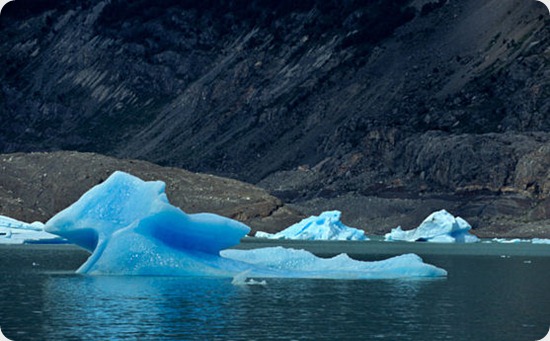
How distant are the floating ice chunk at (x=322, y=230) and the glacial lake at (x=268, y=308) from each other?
65.2 metres

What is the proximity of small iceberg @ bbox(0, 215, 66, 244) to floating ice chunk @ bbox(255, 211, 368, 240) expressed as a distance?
3629 centimetres

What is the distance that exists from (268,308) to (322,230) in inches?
3207

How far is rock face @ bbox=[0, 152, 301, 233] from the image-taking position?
112 metres

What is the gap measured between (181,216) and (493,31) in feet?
527

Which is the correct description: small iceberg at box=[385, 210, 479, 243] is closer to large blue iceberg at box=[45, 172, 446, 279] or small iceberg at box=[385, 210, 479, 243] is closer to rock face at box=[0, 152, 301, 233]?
rock face at box=[0, 152, 301, 233]

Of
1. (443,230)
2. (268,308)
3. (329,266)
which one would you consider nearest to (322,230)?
(443,230)

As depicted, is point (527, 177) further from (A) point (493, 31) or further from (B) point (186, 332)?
(B) point (186, 332)

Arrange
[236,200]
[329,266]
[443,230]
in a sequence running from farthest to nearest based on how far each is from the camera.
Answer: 1. [236,200]
2. [443,230]
3. [329,266]

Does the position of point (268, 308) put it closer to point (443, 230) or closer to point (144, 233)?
point (144, 233)

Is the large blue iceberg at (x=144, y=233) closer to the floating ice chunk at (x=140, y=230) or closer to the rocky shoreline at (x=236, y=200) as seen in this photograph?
the floating ice chunk at (x=140, y=230)

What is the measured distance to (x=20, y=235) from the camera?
264 feet

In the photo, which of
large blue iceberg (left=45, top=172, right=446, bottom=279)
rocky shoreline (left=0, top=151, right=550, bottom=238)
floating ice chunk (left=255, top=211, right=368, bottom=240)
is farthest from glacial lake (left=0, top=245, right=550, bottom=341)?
rocky shoreline (left=0, top=151, right=550, bottom=238)

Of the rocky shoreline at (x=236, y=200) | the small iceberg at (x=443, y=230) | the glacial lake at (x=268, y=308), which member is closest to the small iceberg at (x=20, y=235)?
the rocky shoreline at (x=236, y=200)

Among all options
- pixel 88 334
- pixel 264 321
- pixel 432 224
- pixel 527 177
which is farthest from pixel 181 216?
pixel 527 177
